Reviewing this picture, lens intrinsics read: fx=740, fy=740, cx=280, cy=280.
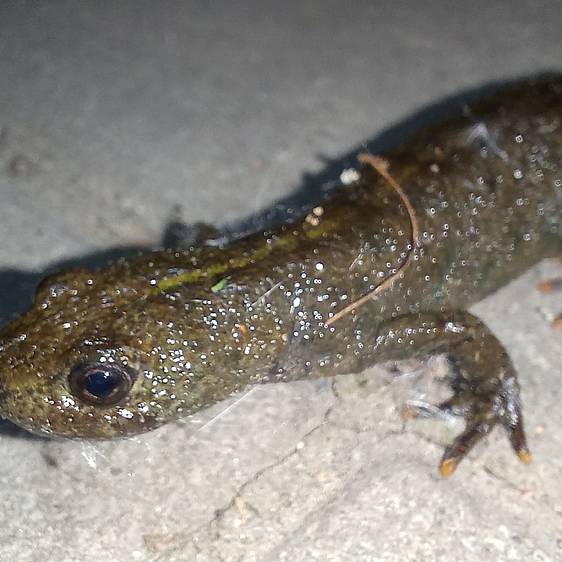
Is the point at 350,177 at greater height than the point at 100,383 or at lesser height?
greater

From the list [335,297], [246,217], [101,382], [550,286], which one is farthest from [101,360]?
[550,286]

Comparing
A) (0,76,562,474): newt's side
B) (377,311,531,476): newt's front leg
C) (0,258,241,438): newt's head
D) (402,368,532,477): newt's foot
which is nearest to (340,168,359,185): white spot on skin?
(0,76,562,474): newt's side

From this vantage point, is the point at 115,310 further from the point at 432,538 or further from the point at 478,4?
the point at 478,4

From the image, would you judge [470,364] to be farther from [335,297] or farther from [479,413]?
[335,297]

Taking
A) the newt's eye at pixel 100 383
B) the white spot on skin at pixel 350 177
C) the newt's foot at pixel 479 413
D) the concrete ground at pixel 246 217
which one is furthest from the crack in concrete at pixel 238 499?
the white spot on skin at pixel 350 177

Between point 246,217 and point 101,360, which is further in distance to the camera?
point 246,217

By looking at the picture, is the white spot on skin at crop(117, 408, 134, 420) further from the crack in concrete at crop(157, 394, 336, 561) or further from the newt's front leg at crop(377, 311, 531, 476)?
the newt's front leg at crop(377, 311, 531, 476)

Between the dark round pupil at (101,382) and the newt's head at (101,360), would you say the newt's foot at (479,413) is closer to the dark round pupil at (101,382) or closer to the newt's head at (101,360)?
the newt's head at (101,360)
